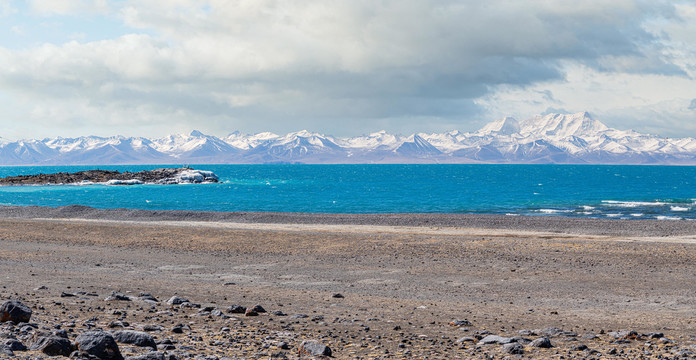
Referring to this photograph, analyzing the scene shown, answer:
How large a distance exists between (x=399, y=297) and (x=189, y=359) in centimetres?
963

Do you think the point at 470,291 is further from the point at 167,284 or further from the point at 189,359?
the point at 189,359

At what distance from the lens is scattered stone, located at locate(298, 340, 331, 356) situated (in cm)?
1084

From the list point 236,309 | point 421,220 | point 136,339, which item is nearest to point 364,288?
point 236,309

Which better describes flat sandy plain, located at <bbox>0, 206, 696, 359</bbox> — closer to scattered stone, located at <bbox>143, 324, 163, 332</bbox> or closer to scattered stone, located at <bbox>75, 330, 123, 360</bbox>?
scattered stone, located at <bbox>143, 324, 163, 332</bbox>

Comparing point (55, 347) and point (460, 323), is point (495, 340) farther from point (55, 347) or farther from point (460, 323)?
point (55, 347)

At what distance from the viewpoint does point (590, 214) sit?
64.6 meters

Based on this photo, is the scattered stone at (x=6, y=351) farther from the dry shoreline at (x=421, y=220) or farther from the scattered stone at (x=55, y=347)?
the dry shoreline at (x=421, y=220)

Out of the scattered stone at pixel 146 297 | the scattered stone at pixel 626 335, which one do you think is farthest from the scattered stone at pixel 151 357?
the scattered stone at pixel 626 335

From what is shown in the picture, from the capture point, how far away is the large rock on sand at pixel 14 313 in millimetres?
11838

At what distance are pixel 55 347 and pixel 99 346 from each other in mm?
722

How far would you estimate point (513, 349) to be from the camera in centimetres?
1138

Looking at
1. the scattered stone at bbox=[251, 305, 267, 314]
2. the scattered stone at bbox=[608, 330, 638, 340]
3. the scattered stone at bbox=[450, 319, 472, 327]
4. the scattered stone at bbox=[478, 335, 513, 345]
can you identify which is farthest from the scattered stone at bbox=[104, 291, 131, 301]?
the scattered stone at bbox=[608, 330, 638, 340]

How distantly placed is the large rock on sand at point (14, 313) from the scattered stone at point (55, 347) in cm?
238

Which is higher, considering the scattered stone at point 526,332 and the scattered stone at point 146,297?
the scattered stone at point 146,297
